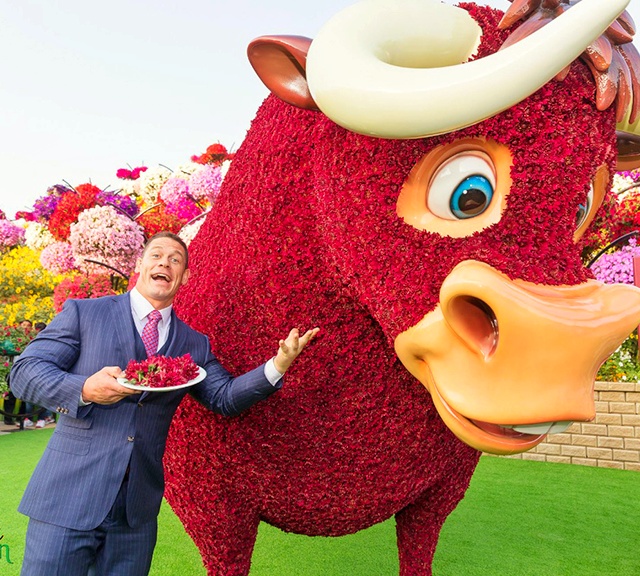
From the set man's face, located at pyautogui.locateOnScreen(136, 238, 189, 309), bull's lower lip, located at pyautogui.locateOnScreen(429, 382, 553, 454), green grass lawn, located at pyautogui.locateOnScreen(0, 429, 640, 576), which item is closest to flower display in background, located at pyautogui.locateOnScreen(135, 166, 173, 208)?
green grass lawn, located at pyautogui.locateOnScreen(0, 429, 640, 576)

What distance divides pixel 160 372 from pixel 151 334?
0.29 metres

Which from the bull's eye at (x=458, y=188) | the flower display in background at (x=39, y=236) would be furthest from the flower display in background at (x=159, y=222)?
the bull's eye at (x=458, y=188)

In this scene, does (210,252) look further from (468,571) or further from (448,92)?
(468,571)

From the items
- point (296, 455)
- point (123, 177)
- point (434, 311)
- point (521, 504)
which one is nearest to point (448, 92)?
point (434, 311)

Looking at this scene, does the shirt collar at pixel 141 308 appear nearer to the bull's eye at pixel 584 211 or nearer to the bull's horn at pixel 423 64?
the bull's horn at pixel 423 64

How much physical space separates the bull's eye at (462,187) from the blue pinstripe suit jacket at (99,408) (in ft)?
2.13

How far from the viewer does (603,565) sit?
10.6ft

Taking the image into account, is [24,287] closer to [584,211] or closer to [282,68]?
[282,68]

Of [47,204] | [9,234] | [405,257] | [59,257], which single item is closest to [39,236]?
[47,204]

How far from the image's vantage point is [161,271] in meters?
1.66

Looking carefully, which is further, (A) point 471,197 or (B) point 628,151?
(B) point 628,151

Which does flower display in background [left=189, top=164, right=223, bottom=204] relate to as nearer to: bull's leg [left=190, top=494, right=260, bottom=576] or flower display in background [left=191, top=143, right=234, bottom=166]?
flower display in background [left=191, top=143, right=234, bottom=166]

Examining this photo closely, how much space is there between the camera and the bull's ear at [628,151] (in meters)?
1.66

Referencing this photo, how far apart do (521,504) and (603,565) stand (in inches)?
46.3
